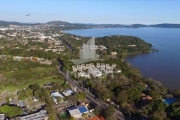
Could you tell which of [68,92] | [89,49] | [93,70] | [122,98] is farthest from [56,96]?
[89,49]

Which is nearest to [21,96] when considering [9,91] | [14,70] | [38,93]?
[38,93]

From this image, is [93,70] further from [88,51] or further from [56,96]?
[56,96]

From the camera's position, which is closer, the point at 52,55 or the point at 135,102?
the point at 135,102

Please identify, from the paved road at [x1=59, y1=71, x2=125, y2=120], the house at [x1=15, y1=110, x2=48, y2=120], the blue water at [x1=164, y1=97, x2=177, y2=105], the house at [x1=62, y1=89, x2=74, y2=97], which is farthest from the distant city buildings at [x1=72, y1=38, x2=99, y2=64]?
the house at [x1=15, y1=110, x2=48, y2=120]

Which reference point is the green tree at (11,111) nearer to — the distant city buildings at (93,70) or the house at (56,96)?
the house at (56,96)

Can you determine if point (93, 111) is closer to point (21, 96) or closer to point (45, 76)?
point (21, 96)

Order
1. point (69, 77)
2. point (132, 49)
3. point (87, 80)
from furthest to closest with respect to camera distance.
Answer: point (132, 49)
point (69, 77)
point (87, 80)

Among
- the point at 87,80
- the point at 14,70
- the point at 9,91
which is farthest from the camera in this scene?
the point at 14,70
